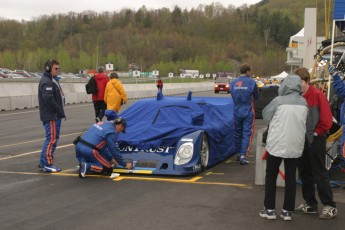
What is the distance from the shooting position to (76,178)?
8.04m

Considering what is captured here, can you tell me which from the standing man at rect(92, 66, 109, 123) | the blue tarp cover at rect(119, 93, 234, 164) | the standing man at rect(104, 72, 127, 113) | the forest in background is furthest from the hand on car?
the forest in background

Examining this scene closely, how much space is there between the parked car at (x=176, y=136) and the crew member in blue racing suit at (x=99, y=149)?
25 centimetres

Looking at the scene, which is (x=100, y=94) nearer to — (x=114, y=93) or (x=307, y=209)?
(x=114, y=93)

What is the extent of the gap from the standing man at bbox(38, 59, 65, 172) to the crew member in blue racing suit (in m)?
0.75

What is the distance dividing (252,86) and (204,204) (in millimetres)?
3818

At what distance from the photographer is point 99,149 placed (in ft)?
26.5

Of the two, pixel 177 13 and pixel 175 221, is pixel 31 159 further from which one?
pixel 177 13

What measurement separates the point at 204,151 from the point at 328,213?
123 inches

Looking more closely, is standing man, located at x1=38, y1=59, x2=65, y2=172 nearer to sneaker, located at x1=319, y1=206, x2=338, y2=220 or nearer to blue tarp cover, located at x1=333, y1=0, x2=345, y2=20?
sneaker, located at x1=319, y1=206, x2=338, y2=220

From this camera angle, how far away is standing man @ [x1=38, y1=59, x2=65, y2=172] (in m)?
8.62

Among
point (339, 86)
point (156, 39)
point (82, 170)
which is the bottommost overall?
point (82, 170)

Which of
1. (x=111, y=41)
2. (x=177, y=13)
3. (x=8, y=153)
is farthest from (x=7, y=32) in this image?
(x=8, y=153)

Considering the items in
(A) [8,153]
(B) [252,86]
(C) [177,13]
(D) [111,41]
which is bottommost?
(A) [8,153]

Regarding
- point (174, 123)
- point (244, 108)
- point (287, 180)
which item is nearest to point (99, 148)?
point (174, 123)
